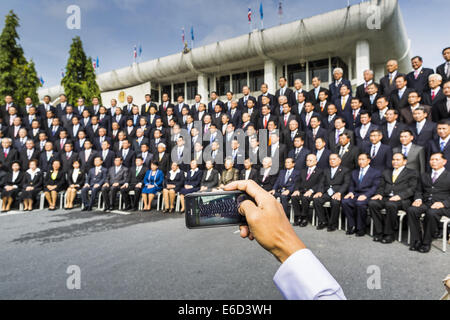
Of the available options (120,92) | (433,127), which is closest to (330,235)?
(433,127)

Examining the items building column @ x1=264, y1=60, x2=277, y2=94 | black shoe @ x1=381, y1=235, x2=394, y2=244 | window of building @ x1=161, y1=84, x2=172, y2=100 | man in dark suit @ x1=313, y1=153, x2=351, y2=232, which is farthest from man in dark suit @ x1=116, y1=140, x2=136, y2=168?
window of building @ x1=161, y1=84, x2=172, y2=100

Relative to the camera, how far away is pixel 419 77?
6.87 metres

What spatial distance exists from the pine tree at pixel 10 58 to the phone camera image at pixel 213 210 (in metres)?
22.6

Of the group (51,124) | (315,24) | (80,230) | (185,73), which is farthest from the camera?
(185,73)

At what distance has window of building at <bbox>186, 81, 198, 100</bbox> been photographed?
2269 centimetres

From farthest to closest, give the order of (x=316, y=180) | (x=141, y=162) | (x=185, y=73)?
(x=185, y=73) < (x=141, y=162) < (x=316, y=180)

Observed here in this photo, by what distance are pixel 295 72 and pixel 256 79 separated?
2.80 meters

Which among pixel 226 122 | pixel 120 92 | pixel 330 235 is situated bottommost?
pixel 330 235

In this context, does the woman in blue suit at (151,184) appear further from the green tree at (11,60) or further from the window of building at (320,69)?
the green tree at (11,60)

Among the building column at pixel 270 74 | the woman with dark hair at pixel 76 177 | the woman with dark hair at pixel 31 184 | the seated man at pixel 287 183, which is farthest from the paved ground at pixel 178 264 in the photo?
the building column at pixel 270 74

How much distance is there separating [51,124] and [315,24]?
13.6 metres

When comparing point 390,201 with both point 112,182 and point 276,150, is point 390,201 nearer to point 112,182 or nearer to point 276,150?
point 276,150

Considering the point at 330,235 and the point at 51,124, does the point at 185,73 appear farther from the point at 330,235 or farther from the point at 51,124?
the point at 330,235

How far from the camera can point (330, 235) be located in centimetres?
500
